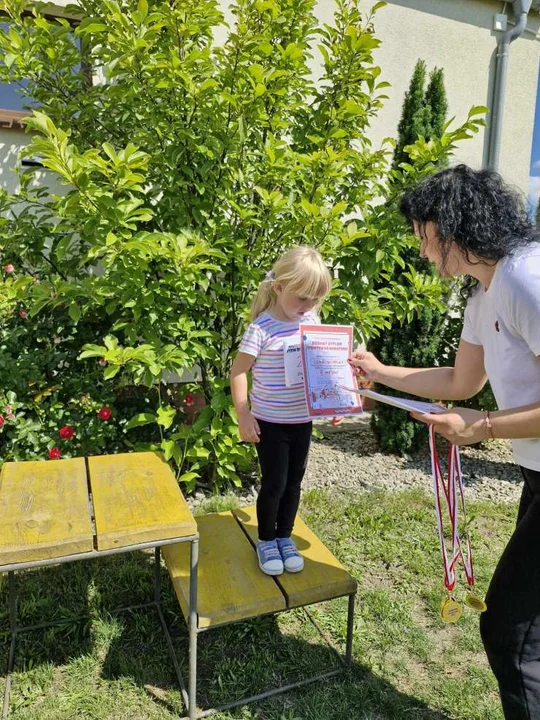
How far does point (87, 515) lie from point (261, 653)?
103 centimetres

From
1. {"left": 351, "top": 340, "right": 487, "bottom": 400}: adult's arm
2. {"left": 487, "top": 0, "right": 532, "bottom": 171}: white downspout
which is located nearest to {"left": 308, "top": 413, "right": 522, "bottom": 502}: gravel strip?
{"left": 351, "top": 340, "right": 487, "bottom": 400}: adult's arm

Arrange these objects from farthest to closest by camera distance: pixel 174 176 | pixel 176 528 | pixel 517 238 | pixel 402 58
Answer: pixel 402 58, pixel 174 176, pixel 176 528, pixel 517 238

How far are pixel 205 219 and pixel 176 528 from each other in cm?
192

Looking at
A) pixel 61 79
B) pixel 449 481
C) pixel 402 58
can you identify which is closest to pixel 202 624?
pixel 449 481

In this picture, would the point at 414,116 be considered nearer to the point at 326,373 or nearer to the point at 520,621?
the point at 326,373

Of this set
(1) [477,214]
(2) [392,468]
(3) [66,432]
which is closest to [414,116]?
(2) [392,468]

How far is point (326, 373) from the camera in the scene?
2.08 metres

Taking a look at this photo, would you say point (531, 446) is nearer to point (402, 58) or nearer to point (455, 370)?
point (455, 370)

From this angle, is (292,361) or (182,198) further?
(182,198)

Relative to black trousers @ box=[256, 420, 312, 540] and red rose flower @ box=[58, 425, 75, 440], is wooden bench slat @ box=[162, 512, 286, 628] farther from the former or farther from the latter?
red rose flower @ box=[58, 425, 75, 440]

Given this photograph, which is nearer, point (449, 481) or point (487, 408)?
point (449, 481)

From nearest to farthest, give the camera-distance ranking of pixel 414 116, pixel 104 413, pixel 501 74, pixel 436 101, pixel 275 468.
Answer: pixel 275 468 < pixel 104 413 < pixel 414 116 < pixel 436 101 < pixel 501 74

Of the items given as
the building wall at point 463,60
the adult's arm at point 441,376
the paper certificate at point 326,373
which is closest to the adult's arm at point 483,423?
the adult's arm at point 441,376

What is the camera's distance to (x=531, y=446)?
150cm
